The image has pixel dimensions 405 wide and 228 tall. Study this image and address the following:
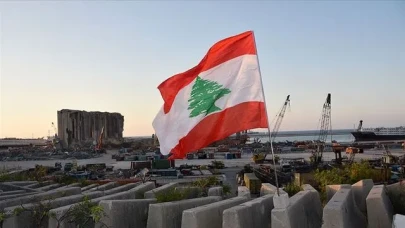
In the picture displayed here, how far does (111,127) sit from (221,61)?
190 meters

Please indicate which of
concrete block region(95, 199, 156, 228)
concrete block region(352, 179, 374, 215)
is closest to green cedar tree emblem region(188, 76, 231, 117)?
concrete block region(95, 199, 156, 228)

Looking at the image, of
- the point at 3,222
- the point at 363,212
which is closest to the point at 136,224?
the point at 3,222

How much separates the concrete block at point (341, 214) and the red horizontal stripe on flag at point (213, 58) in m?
3.33

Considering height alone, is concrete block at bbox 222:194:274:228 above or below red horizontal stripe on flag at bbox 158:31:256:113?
below

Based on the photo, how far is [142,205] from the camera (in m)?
9.95

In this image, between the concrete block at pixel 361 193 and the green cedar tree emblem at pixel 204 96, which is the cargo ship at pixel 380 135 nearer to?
the concrete block at pixel 361 193

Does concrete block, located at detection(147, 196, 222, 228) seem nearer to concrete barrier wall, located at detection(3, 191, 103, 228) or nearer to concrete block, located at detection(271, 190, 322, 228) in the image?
concrete block, located at detection(271, 190, 322, 228)

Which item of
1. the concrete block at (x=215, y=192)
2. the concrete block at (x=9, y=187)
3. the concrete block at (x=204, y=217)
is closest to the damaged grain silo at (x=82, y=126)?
the concrete block at (x=9, y=187)

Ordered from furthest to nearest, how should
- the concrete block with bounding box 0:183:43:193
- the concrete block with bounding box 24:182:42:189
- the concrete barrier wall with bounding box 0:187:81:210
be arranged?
the concrete block with bounding box 24:182:42:189 → the concrete block with bounding box 0:183:43:193 → the concrete barrier wall with bounding box 0:187:81:210

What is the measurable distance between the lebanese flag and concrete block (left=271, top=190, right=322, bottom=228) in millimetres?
1787

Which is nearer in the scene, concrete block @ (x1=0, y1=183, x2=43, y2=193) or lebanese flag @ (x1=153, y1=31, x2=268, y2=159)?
lebanese flag @ (x1=153, y1=31, x2=268, y2=159)

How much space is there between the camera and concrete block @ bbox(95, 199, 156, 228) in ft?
29.9

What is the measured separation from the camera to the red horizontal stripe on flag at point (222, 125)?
8648mm

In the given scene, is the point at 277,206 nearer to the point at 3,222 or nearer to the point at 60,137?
the point at 3,222
